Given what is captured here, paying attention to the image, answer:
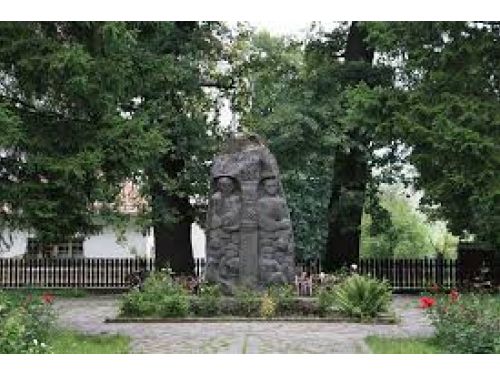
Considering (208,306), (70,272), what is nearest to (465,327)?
(208,306)

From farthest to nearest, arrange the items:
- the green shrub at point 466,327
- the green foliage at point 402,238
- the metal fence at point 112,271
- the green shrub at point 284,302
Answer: the green foliage at point 402,238 < the metal fence at point 112,271 < the green shrub at point 284,302 < the green shrub at point 466,327

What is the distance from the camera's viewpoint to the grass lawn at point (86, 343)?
1103cm

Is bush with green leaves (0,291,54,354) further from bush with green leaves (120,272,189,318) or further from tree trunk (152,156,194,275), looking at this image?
tree trunk (152,156,194,275)

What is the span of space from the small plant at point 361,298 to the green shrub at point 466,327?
288 centimetres

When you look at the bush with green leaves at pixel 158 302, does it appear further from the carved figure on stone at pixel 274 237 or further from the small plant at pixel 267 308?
the carved figure on stone at pixel 274 237

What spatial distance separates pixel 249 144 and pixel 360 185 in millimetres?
8482

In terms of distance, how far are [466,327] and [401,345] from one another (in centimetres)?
113

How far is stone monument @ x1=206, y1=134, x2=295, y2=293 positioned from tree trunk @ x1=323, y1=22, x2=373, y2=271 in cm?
757

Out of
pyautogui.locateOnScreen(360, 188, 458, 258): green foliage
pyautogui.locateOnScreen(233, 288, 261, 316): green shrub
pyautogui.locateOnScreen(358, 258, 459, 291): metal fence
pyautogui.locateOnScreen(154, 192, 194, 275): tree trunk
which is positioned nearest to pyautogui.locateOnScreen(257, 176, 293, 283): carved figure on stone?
pyautogui.locateOnScreen(233, 288, 261, 316): green shrub

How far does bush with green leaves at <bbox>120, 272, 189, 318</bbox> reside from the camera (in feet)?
51.9

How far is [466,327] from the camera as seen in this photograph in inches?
432

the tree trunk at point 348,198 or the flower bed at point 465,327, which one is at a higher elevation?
the tree trunk at point 348,198

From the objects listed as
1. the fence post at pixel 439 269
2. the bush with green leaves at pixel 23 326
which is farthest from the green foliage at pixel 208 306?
the fence post at pixel 439 269

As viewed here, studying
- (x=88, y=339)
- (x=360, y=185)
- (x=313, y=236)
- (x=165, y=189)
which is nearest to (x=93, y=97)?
(x=88, y=339)
